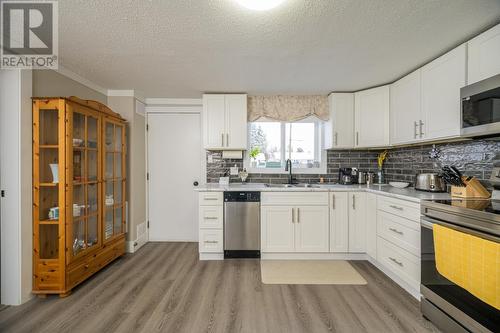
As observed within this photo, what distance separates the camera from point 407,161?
307 centimetres

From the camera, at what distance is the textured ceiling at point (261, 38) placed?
1.60m

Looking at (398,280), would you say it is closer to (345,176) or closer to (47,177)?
(345,176)

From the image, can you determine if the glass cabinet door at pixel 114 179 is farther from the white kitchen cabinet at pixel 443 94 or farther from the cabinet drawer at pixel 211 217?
the white kitchen cabinet at pixel 443 94

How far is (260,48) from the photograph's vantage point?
2107 mm

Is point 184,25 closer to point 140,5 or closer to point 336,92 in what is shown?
point 140,5

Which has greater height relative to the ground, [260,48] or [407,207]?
[260,48]

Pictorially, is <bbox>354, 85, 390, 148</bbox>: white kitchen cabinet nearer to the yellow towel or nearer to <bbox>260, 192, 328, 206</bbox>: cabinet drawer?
<bbox>260, 192, 328, 206</bbox>: cabinet drawer

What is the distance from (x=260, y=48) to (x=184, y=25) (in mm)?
684

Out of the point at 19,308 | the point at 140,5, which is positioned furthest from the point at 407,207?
the point at 19,308

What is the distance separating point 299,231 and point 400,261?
43.9 inches

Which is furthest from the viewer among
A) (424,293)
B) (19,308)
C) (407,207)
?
(407,207)

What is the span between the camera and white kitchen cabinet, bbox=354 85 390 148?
121 inches

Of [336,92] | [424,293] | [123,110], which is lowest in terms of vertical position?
[424,293]

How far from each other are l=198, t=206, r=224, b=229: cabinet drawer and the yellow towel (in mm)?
2206
